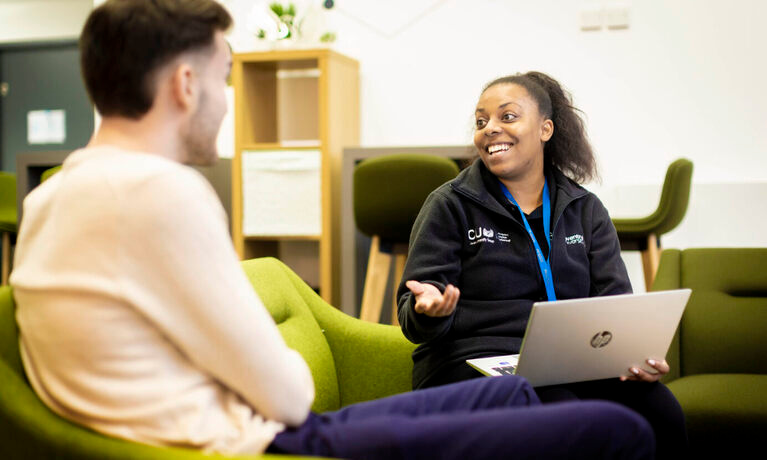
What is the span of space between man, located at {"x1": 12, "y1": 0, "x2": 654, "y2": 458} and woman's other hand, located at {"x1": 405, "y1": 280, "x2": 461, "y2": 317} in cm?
41

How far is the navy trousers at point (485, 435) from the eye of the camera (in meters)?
1.01

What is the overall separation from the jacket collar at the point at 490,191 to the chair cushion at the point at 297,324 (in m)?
0.45

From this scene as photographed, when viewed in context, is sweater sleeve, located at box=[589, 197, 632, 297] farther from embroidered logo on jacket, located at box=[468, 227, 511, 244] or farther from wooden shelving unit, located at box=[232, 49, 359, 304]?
wooden shelving unit, located at box=[232, 49, 359, 304]

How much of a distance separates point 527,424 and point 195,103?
1.98ft

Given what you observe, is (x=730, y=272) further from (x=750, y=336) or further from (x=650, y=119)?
(x=650, y=119)

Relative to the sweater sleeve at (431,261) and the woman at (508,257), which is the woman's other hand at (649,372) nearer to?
the woman at (508,257)

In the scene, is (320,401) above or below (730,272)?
below

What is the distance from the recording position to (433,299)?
4.82ft

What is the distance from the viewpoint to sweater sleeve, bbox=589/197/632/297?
5.96 ft

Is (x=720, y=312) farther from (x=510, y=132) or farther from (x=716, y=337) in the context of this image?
(x=510, y=132)

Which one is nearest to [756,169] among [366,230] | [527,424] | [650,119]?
[650,119]

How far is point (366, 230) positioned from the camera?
11.7ft

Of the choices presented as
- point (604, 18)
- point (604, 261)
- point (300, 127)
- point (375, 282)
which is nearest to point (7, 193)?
point (300, 127)

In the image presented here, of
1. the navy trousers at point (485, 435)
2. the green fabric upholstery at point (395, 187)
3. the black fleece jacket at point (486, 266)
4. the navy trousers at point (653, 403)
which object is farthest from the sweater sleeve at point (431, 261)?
the green fabric upholstery at point (395, 187)
